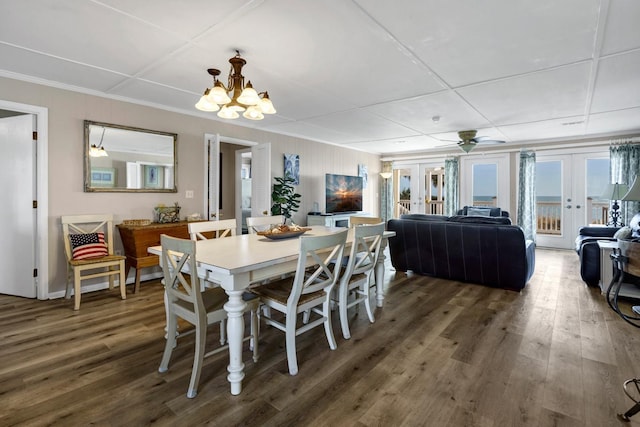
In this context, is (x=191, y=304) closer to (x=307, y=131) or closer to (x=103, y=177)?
(x=103, y=177)

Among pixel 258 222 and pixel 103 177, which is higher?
pixel 103 177

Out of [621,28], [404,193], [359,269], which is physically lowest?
[359,269]

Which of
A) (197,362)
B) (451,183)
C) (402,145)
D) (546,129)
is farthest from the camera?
(451,183)

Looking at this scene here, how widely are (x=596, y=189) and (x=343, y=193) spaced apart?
500 centimetres

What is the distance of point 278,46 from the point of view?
2471 millimetres

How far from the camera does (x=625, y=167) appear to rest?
18.5 ft

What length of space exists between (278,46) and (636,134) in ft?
22.2

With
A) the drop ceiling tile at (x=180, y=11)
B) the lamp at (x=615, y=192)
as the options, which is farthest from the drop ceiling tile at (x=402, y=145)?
the drop ceiling tile at (x=180, y=11)

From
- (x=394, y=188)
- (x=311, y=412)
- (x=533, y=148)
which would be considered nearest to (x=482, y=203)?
(x=533, y=148)

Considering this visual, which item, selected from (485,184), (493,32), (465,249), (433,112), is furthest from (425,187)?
(493,32)

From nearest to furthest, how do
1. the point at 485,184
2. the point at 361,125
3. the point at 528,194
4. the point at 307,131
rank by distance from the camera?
the point at 361,125 < the point at 307,131 < the point at 528,194 < the point at 485,184

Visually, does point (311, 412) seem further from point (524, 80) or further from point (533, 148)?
point (533, 148)

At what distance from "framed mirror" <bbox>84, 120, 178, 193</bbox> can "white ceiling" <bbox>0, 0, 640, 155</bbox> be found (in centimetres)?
42

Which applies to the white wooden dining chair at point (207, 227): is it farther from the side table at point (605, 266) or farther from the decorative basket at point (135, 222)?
the side table at point (605, 266)
